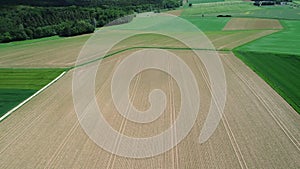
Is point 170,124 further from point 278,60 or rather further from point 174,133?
point 278,60

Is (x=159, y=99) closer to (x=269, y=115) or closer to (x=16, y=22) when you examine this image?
(x=269, y=115)

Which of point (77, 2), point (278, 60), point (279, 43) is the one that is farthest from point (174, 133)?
point (77, 2)

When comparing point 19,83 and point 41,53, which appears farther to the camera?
point 41,53

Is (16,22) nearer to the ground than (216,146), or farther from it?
farther from it

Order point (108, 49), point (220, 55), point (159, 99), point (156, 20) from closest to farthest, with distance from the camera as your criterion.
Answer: point (159, 99), point (220, 55), point (108, 49), point (156, 20)

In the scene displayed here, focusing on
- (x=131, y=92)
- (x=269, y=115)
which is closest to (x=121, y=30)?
(x=131, y=92)

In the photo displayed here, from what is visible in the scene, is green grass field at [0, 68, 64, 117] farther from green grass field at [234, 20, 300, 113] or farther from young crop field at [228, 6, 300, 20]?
young crop field at [228, 6, 300, 20]

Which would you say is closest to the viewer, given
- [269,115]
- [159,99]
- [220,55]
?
[269,115]
